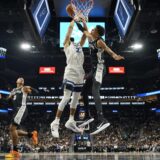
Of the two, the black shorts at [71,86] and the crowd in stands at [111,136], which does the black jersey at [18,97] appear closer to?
the black shorts at [71,86]

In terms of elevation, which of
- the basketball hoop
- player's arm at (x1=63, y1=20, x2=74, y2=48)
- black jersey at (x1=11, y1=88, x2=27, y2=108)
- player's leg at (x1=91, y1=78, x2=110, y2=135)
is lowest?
player's leg at (x1=91, y1=78, x2=110, y2=135)

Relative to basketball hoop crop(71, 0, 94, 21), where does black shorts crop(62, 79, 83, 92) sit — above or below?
below

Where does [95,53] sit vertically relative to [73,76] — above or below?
above

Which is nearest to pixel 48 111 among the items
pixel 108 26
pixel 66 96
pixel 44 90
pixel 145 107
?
pixel 44 90

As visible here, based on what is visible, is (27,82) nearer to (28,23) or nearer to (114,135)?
(114,135)

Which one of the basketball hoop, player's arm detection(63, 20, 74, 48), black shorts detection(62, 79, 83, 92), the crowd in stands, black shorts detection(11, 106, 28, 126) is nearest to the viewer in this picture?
black shorts detection(62, 79, 83, 92)

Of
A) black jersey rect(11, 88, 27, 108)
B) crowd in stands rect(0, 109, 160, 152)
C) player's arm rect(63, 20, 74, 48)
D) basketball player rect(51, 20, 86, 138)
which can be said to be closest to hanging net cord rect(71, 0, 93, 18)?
player's arm rect(63, 20, 74, 48)

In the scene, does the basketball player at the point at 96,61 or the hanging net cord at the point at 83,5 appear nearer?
the basketball player at the point at 96,61

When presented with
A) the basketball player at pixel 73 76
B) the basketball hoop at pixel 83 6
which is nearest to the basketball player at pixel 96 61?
the basketball player at pixel 73 76

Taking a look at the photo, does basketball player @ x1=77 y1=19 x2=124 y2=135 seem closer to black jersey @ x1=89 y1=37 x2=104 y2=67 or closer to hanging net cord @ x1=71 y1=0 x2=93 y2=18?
black jersey @ x1=89 y1=37 x2=104 y2=67

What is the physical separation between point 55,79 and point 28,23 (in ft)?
46.6

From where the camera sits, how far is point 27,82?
35.2 metres

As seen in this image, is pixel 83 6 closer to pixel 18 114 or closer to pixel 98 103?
pixel 98 103

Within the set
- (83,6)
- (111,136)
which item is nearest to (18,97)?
(83,6)
